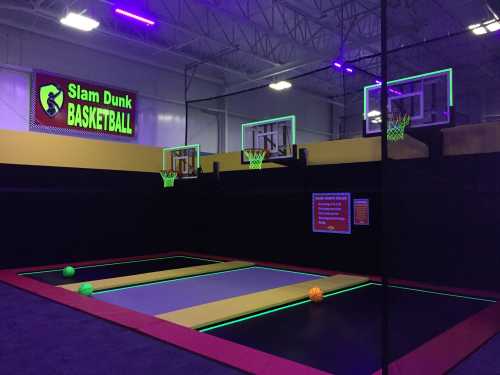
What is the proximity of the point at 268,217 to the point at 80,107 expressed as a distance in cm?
507

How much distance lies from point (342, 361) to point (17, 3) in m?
8.62

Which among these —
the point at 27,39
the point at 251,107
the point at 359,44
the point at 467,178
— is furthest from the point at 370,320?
the point at 251,107

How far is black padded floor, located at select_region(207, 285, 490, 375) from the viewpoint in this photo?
127 inches

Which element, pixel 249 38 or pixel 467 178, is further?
pixel 249 38

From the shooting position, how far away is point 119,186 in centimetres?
837

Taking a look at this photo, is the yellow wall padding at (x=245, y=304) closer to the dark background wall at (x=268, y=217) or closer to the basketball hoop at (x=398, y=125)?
the dark background wall at (x=268, y=217)

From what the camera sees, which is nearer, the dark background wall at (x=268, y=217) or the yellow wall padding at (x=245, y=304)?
the yellow wall padding at (x=245, y=304)

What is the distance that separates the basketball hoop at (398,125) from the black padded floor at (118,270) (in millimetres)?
4563

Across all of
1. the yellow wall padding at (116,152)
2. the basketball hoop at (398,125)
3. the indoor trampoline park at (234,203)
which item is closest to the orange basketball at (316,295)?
the indoor trampoline park at (234,203)

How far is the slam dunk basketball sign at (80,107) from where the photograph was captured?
902 cm

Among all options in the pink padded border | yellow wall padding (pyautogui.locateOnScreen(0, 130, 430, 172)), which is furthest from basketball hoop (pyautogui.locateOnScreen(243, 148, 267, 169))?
the pink padded border

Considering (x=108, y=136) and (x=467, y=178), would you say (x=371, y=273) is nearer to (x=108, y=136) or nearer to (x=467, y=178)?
(x=467, y=178)

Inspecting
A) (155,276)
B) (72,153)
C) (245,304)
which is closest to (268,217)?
(155,276)

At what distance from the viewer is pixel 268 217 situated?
26.8 feet
